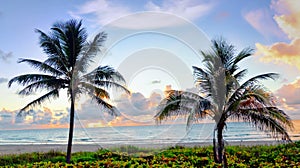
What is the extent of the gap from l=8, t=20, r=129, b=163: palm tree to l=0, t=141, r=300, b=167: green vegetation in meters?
1.70

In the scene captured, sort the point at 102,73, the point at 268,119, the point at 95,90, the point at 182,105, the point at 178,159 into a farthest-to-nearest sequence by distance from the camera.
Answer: the point at 95,90 < the point at 102,73 < the point at 178,159 < the point at 182,105 < the point at 268,119

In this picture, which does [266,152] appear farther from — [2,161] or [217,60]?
[2,161]

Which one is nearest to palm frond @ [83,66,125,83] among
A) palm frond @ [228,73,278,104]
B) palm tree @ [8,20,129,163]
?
palm tree @ [8,20,129,163]

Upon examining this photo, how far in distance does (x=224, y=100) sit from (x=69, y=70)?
766 cm

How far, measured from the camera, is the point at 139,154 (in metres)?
13.5

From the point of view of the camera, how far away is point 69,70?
16062 mm

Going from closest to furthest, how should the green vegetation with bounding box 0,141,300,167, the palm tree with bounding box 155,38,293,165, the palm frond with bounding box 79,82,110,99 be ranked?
the palm tree with bounding box 155,38,293,165, the green vegetation with bounding box 0,141,300,167, the palm frond with bounding box 79,82,110,99

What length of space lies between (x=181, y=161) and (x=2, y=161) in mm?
9159

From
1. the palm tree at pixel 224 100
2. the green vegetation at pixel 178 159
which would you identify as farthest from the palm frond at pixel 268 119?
the green vegetation at pixel 178 159

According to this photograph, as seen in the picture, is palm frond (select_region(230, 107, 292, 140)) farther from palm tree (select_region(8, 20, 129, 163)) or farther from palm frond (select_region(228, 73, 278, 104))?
palm tree (select_region(8, 20, 129, 163))

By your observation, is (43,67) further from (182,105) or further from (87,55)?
(182,105)

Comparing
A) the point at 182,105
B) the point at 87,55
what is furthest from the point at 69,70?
the point at 182,105

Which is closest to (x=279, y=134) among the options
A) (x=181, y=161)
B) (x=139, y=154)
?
(x=181, y=161)

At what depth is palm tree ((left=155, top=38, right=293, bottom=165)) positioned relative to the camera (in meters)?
11.4
